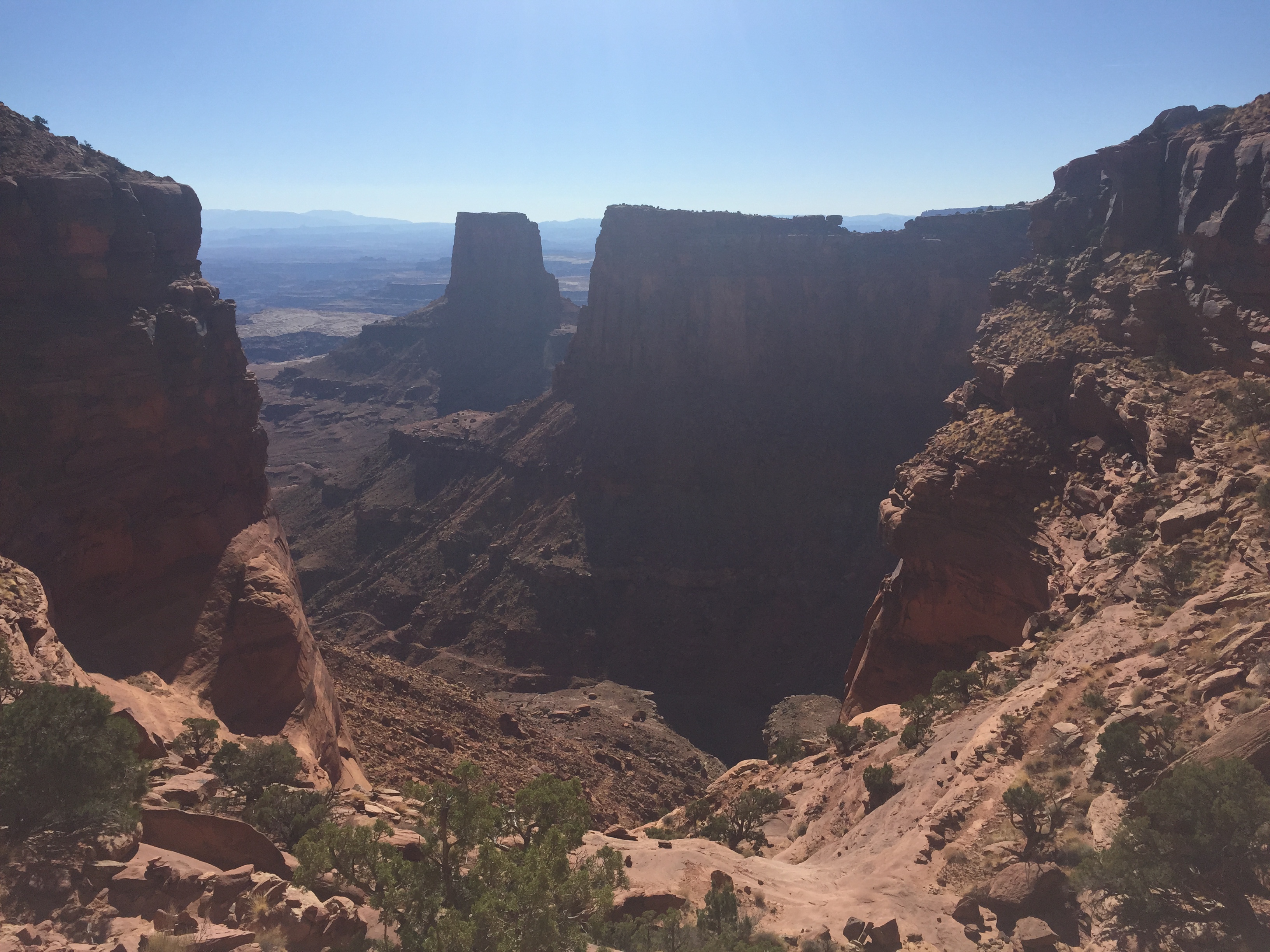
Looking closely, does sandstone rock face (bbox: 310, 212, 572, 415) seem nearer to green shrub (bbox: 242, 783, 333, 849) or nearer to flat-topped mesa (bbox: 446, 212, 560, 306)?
flat-topped mesa (bbox: 446, 212, 560, 306)

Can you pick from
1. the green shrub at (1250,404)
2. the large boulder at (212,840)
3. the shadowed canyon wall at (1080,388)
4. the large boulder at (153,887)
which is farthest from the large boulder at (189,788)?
the green shrub at (1250,404)

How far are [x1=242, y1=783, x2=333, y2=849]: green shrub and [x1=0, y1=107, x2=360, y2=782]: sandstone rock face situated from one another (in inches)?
291

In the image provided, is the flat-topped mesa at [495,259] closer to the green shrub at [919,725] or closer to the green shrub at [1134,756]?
the green shrub at [919,725]

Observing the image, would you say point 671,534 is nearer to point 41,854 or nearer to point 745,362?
point 745,362

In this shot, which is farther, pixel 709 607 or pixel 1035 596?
pixel 709 607

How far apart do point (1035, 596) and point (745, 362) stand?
Result: 172ft

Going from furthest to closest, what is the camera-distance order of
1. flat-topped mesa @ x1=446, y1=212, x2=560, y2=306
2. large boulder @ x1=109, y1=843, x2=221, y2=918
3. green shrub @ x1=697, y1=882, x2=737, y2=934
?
flat-topped mesa @ x1=446, y1=212, x2=560, y2=306 < green shrub @ x1=697, y1=882, x2=737, y2=934 < large boulder @ x1=109, y1=843, x2=221, y2=918

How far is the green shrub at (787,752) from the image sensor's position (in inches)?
1212

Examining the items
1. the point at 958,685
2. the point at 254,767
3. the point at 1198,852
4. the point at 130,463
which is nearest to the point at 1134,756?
the point at 1198,852

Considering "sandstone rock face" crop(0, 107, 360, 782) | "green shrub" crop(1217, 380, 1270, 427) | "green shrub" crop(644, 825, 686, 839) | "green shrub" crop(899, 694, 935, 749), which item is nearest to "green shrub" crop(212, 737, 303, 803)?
"sandstone rock face" crop(0, 107, 360, 782)

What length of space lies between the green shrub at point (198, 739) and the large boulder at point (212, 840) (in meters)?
6.09

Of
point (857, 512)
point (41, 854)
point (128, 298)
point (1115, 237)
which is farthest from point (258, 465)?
point (857, 512)

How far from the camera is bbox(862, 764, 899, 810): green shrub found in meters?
21.0

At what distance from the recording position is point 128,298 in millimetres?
29828
